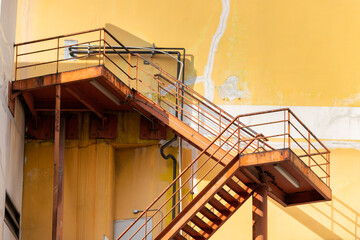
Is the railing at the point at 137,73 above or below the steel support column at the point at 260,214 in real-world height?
above

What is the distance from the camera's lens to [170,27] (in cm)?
2075

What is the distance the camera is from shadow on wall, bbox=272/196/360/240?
1977 centimetres

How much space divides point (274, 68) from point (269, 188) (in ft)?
14.0

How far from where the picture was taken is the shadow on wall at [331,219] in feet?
64.8

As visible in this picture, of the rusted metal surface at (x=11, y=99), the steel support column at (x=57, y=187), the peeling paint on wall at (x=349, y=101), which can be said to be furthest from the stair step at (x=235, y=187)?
the rusted metal surface at (x=11, y=99)

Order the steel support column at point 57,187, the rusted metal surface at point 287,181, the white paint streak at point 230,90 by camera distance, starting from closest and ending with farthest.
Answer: the rusted metal surface at point 287,181 < the steel support column at point 57,187 < the white paint streak at point 230,90

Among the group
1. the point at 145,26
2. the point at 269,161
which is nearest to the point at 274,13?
the point at 145,26

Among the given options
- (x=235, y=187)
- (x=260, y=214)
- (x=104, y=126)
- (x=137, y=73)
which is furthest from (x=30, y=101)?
(x=260, y=214)

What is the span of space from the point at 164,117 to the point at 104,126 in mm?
1897

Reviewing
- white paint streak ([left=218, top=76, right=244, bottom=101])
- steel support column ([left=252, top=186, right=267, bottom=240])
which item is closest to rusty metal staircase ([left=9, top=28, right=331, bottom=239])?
steel support column ([left=252, top=186, right=267, bottom=240])

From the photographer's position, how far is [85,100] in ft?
62.0

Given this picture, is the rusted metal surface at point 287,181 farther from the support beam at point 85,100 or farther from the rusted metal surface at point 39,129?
the rusted metal surface at point 39,129

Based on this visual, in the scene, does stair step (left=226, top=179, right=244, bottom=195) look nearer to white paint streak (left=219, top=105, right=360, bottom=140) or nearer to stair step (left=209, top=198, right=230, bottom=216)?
stair step (left=209, top=198, right=230, bottom=216)

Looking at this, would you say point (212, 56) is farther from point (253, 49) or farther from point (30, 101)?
point (30, 101)
